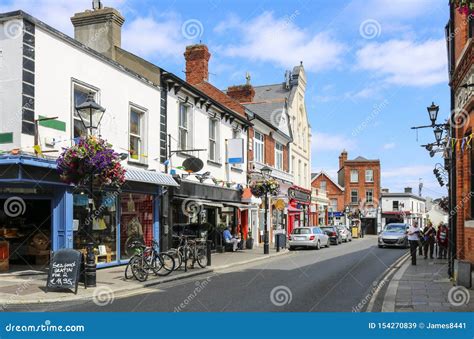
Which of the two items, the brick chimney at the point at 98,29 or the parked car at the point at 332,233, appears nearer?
the brick chimney at the point at 98,29

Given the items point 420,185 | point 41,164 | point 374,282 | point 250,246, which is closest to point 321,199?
point 250,246

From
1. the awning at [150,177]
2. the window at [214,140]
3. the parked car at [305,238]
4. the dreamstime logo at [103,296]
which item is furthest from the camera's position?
the parked car at [305,238]

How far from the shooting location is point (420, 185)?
7381 cm

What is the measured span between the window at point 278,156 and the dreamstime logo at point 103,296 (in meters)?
24.0

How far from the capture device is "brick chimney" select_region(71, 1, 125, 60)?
18781 millimetres

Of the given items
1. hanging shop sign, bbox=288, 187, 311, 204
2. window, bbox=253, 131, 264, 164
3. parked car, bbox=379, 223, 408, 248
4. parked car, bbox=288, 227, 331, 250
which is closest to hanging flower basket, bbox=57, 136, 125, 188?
parked car, bbox=288, 227, 331, 250

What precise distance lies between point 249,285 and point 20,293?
5.30 meters

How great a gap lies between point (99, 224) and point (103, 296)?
5388 mm

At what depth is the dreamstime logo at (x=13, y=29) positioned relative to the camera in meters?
12.5

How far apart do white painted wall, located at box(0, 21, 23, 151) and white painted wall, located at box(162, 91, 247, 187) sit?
24.5ft

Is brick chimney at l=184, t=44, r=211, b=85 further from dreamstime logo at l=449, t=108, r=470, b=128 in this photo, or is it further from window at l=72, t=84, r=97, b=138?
dreamstime logo at l=449, t=108, r=470, b=128

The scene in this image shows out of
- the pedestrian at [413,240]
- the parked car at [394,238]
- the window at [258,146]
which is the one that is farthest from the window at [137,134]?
the parked car at [394,238]

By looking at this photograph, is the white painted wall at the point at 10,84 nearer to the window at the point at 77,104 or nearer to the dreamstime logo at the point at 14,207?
the window at the point at 77,104

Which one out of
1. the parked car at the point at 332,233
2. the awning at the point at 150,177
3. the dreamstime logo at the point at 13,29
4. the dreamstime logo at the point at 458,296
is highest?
the dreamstime logo at the point at 13,29
